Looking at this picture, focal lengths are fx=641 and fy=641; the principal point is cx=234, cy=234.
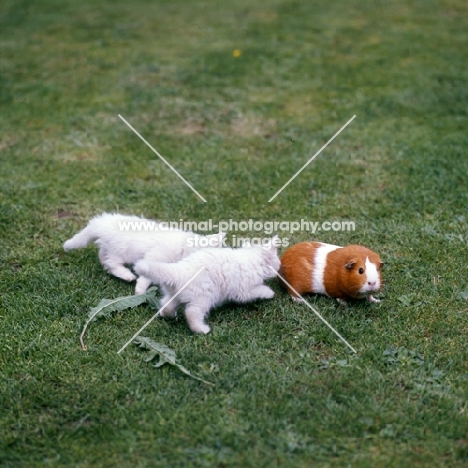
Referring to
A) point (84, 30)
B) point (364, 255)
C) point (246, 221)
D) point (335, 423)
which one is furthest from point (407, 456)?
point (84, 30)

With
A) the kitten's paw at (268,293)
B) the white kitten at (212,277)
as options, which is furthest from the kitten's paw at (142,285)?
the kitten's paw at (268,293)

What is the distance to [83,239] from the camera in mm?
4195

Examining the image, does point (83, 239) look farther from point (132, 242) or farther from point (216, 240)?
point (216, 240)

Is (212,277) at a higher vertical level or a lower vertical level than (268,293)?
higher

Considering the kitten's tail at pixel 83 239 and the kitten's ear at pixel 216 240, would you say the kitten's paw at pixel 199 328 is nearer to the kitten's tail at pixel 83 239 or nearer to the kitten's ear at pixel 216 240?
the kitten's ear at pixel 216 240

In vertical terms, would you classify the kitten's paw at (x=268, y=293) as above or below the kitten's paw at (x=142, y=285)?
below

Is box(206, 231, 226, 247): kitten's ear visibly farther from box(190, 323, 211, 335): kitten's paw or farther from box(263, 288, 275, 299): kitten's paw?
box(190, 323, 211, 335): kitten's paw

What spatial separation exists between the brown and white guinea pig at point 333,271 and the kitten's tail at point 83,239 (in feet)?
4.10

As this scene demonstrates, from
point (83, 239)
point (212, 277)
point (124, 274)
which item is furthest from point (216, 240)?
point (83, 239)

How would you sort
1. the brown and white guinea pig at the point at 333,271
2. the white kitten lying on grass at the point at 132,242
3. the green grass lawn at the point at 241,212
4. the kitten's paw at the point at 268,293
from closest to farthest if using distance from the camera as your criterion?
the green grass lawn at the point at 241,212 → the brown and white guinea pig at the point at 333,271 → the kitten's paw at the point at 268,293 → the white kitten lying on grass at the point at 132,242

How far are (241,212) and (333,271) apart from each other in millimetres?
1354

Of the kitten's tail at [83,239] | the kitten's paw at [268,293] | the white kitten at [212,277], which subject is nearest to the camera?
the white kitten at [212,277]

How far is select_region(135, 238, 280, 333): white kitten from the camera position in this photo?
3490 mm

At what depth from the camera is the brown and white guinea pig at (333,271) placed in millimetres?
3650
